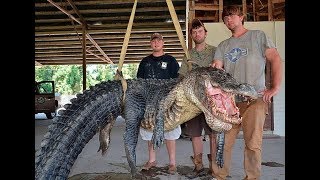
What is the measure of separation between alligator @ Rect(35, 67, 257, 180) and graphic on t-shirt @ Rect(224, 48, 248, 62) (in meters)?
0.84

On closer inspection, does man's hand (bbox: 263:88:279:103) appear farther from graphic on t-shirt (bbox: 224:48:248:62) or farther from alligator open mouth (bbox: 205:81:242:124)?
alligator open mouth (bbox: 205:81:242:124)

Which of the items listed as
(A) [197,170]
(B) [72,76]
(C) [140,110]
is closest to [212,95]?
(C) [140,110]

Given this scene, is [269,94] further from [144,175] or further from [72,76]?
[72,76]

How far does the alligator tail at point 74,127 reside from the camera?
2.50 meters

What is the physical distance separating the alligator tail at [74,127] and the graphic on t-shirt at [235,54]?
122cm

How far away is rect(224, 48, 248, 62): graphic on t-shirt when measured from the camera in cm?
344

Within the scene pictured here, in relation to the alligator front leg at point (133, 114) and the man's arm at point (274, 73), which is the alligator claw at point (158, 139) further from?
the man's arm at point (274, 73)

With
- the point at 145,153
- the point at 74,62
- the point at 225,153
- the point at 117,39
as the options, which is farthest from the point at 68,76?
the point at 225,153

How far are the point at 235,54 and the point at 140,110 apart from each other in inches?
48.1

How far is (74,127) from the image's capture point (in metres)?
2.67

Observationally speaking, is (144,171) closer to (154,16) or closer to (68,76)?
(154,16)

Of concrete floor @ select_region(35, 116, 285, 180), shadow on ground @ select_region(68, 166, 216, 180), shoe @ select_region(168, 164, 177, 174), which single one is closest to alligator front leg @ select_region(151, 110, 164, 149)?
shadow on ground @ select_region(68, 166, 216, 180)

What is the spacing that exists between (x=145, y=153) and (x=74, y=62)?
1317 centimetres

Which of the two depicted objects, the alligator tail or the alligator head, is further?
the alligator tail
